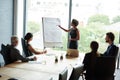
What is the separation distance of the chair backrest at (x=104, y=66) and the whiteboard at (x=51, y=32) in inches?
82.4

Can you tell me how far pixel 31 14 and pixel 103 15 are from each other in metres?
2.42

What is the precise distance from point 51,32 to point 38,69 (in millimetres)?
2067

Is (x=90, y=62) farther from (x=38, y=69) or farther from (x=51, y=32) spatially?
(x=51, y=32)

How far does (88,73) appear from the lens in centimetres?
343

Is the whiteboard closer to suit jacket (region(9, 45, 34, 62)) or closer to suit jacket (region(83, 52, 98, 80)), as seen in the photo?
suit jacket (region(9, 45, 34, 62))

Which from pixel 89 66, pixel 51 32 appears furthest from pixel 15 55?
pixel 51 32

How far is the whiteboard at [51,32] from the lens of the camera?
520cm

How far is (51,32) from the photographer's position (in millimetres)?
5258

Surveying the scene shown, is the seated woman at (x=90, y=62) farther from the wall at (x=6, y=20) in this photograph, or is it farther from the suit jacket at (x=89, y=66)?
the wall at (x=6, y=20)

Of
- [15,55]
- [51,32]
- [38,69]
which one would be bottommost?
[38,69]

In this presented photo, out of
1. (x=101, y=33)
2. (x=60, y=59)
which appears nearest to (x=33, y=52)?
(x=60, y=59)

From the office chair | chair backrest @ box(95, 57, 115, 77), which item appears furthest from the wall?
chair backrest @ box(95, 57, 115, 77)

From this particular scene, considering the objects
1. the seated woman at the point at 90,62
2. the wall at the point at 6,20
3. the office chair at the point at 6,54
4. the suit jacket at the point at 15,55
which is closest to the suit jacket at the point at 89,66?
the seated woman at the point at 90,62

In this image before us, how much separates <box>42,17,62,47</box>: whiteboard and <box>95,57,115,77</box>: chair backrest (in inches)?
82.4
